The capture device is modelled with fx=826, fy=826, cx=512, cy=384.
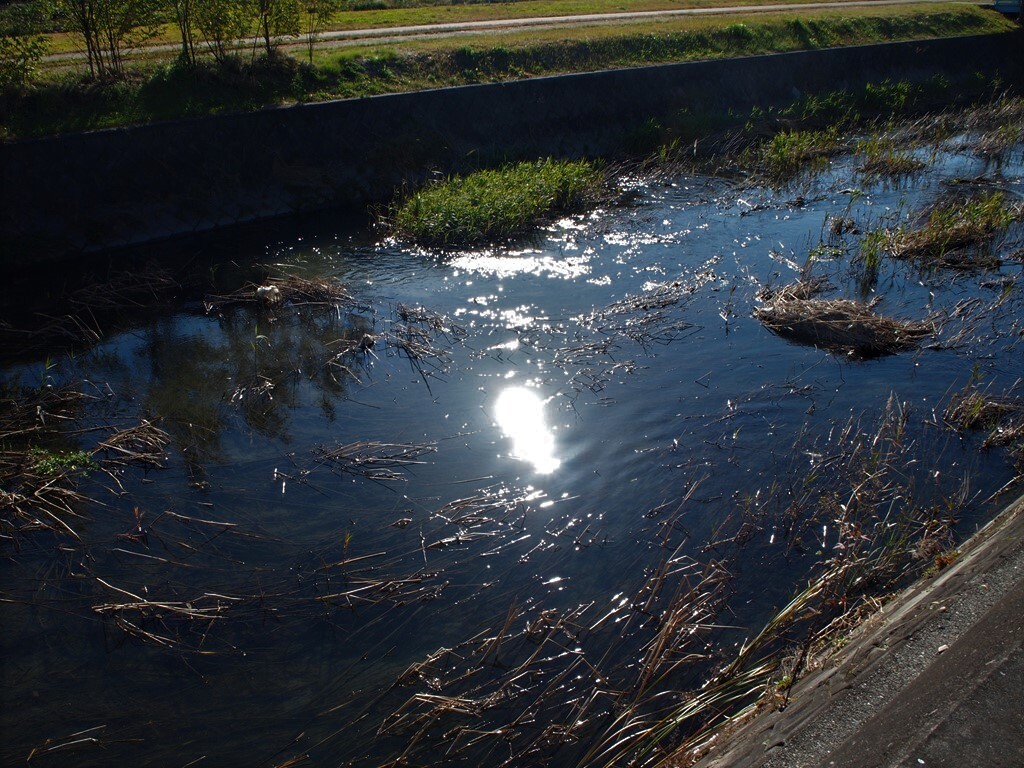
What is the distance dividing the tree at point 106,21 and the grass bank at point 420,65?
0.56m

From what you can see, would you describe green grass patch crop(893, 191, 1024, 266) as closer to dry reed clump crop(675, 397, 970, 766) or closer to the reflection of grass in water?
dry reed clump crop(675, 397, 970, 766)

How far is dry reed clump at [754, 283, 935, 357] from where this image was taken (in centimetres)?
970

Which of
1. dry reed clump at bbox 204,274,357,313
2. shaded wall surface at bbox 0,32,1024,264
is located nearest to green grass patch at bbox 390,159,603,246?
shaded wall surface at bbox 0,32,1024,264

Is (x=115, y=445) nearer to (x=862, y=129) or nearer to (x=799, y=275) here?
(x=799, y=275)

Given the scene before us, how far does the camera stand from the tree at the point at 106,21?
14297 millimetres

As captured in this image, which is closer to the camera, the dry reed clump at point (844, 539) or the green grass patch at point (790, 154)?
the dry reed clump at point (844, 539)

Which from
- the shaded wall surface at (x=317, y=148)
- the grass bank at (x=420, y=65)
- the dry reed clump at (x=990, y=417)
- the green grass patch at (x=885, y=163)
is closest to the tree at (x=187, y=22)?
the grass bank at (x=420, y=65)

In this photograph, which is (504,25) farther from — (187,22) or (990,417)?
(990,417)

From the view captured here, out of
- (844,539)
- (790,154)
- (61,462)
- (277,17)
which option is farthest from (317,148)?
(844,539)

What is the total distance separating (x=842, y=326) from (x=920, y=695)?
6.21m

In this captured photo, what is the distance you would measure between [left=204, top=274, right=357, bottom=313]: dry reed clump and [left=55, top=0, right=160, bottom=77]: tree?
636 cm

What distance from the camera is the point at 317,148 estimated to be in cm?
1514

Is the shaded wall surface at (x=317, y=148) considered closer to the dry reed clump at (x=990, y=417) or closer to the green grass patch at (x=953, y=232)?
the green grass patch at (x=953, y=232)

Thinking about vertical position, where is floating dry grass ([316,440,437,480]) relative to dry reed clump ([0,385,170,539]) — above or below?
below
